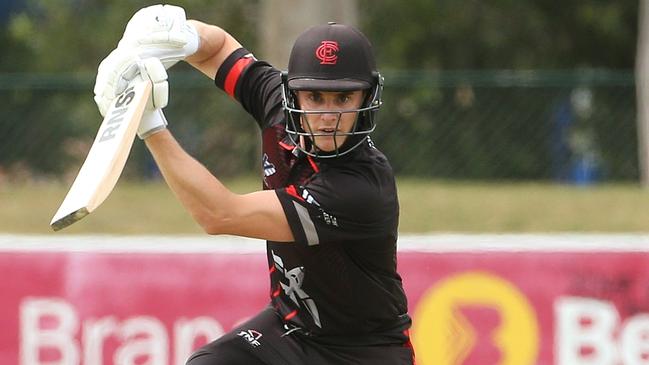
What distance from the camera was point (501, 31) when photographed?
65.3 feet

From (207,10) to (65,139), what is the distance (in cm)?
554

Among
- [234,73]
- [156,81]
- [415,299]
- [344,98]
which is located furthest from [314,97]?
[415,299]

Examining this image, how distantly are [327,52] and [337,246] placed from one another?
2.15ft

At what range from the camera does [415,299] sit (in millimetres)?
7016

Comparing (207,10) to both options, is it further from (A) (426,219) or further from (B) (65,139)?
(A) (426,219)

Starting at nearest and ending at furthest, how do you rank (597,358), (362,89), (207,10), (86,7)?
(362,89)
(597,358)
(207,10)
(86,7)

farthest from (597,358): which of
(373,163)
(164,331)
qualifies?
(373,163)

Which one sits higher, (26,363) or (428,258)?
(428,258)

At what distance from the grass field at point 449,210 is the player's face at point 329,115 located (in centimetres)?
522

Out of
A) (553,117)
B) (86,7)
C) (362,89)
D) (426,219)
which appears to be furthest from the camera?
(86,7)

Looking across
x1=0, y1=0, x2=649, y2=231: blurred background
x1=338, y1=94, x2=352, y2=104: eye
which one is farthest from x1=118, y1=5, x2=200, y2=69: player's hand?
x1=0, y1=0, x2=649, y2=231: blurred background

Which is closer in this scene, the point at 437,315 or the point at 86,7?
the point at 437,315

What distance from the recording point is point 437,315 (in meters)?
7.00

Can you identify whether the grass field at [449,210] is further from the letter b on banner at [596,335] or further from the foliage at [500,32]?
the foliage at [500,32]
